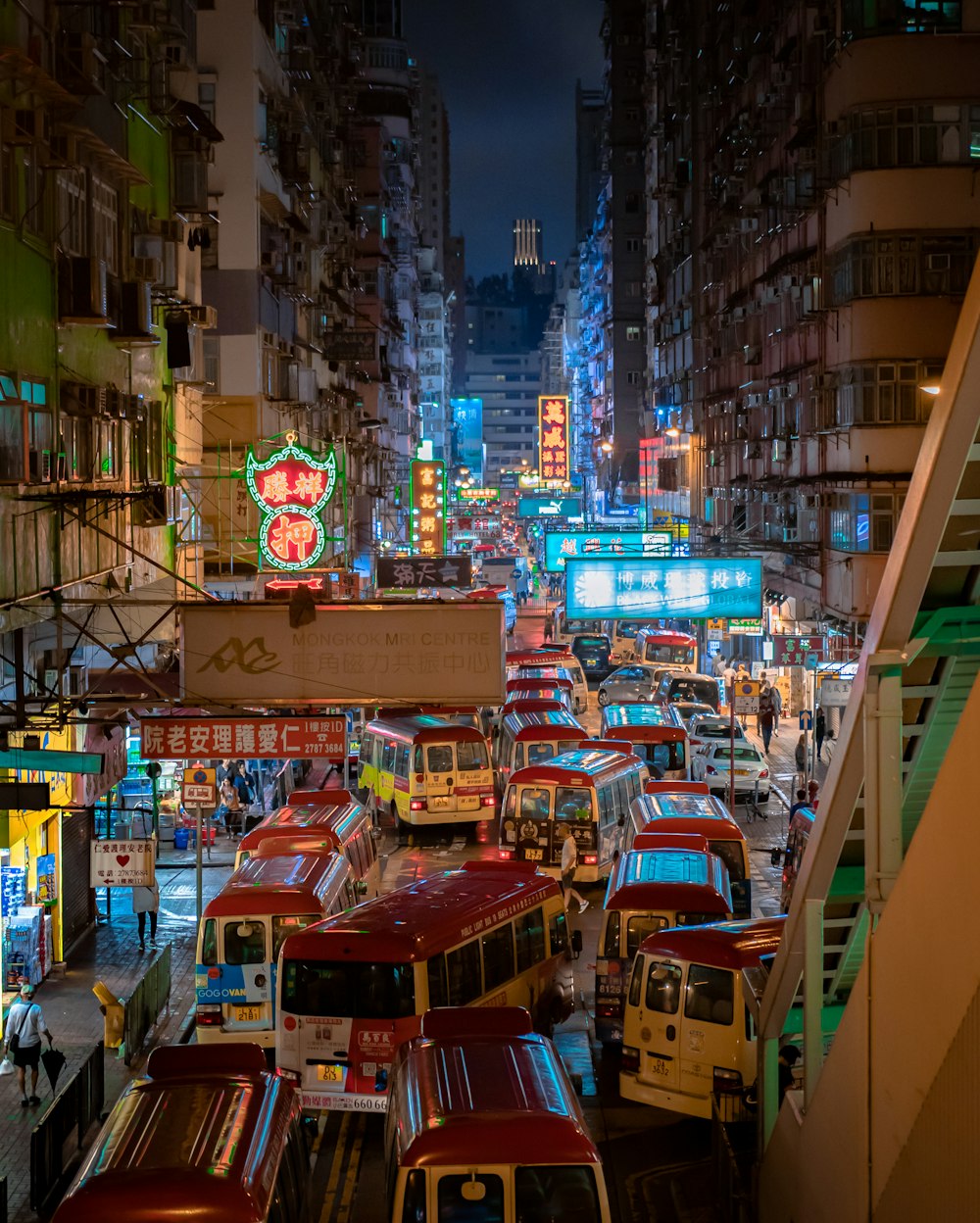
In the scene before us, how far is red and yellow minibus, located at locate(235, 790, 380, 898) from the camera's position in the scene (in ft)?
68.0

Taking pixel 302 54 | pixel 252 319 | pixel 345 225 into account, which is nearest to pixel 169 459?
pixel 252 319

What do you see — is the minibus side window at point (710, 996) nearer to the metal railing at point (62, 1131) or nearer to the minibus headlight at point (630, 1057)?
the minibus headlight at point (630, 1057)

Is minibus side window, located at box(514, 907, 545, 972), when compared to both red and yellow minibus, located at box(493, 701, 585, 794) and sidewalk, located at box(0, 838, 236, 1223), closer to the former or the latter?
sidewalk, located at box(0, 838, 236, 1223)

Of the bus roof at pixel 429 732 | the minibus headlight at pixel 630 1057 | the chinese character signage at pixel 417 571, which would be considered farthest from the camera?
the chinese character signage at pixel 417 571

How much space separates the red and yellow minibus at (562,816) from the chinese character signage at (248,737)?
9693mm

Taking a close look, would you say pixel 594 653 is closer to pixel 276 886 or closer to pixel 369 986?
pixel 276 886

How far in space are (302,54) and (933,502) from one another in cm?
3736

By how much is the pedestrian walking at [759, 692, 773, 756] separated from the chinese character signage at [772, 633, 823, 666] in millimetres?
2117

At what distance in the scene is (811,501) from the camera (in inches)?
1421

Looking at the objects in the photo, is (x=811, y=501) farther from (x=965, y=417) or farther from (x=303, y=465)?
(x=965, y=417)

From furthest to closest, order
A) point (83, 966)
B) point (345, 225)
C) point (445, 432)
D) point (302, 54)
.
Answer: point (445, 432)
point (345, 225)
point (302, 54)
point (83, 966)

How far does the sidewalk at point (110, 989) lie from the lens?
1486 cm

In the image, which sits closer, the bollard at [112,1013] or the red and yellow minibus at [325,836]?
the bollard at [112,1013]

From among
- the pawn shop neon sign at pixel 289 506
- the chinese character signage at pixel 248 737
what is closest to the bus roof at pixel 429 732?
the pawn shop neon sign at pixel 289 506
